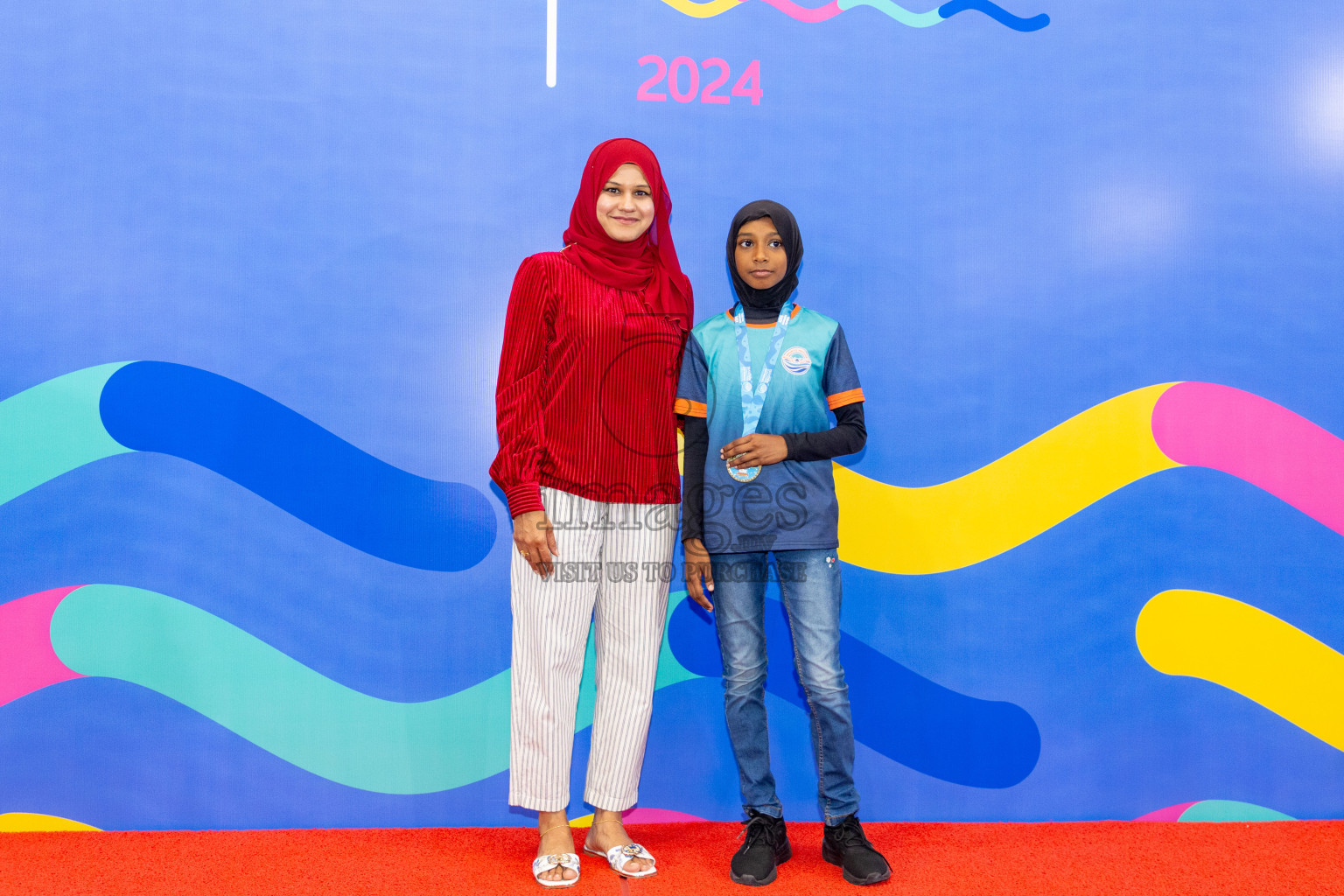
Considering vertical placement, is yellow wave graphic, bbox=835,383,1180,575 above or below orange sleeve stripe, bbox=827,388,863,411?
below

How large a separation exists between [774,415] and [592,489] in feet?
1.50

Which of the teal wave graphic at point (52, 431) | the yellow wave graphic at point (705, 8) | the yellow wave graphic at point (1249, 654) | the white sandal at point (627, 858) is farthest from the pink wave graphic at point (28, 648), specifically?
the yellow wave graphic at point (1249, 654)

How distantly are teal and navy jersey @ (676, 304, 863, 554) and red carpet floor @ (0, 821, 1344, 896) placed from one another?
30.3 inches

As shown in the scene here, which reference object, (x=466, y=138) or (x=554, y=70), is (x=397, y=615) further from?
(x=554, y=70)

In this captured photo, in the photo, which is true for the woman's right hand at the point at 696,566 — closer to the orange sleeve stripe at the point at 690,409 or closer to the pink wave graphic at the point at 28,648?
the orange sleeve stripe at the point at 690,409

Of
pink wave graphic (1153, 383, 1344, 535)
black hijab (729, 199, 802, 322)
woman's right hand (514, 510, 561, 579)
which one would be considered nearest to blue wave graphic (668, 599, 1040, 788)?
woman's right hand (514, 510, 561, 579)

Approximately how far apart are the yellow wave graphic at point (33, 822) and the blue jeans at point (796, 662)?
1.70 metres

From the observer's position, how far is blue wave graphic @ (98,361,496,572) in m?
2.19

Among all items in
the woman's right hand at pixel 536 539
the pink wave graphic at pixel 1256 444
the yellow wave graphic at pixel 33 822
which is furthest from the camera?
the pink wave graphic at pixel 1256 444

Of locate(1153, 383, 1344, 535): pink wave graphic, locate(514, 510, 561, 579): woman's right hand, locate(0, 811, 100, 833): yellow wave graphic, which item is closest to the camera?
locate(514, 510, 561, 579): woman's right hand

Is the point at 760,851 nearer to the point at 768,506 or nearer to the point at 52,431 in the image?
the point at 768,506

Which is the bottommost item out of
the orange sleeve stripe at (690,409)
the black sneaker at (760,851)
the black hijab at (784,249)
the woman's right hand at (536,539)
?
the black sneaker at (760,851)

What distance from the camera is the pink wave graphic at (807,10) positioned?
2.25m

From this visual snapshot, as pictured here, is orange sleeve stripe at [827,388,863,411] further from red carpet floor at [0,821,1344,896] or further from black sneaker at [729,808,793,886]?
red carpet floor at [0,821,1344,896]
